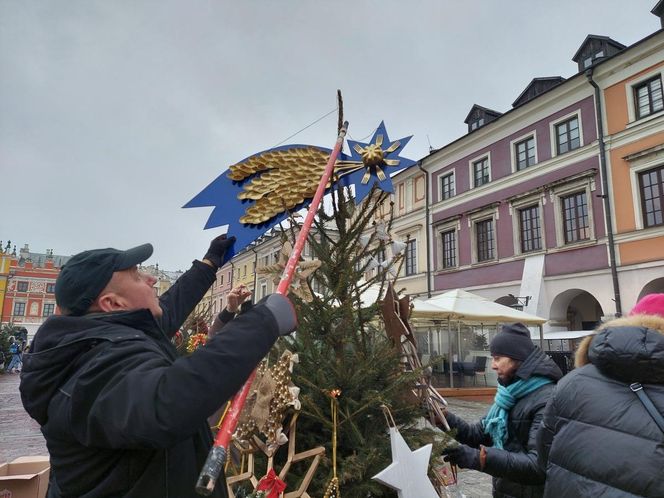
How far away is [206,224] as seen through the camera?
258 cm

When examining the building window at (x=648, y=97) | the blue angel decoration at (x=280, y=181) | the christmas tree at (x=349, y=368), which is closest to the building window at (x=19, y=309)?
the building window at (x=648, y=97)

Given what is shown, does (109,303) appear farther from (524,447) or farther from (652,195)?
(652,195)

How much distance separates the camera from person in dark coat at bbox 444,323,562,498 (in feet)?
7.36

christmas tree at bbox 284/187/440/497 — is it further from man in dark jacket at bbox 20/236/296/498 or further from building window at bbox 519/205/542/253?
building window at bbox 519/205/542/253

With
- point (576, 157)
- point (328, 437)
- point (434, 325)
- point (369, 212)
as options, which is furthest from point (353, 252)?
point (576, 157)

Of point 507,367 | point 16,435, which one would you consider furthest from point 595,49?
point 16,435

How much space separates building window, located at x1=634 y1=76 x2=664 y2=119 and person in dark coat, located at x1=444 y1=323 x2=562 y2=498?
1634 centimetres

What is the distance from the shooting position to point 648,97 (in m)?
15.3

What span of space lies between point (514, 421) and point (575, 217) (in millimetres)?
17103

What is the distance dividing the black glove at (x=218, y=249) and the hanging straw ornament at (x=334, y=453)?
3.00ft

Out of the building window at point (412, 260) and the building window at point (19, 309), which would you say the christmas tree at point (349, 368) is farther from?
the building window at point (19, 309)

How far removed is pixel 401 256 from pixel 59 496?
6.96ft

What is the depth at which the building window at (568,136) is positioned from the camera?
Result: 17516mm

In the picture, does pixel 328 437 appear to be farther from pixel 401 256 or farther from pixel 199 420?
pixel 199 420
